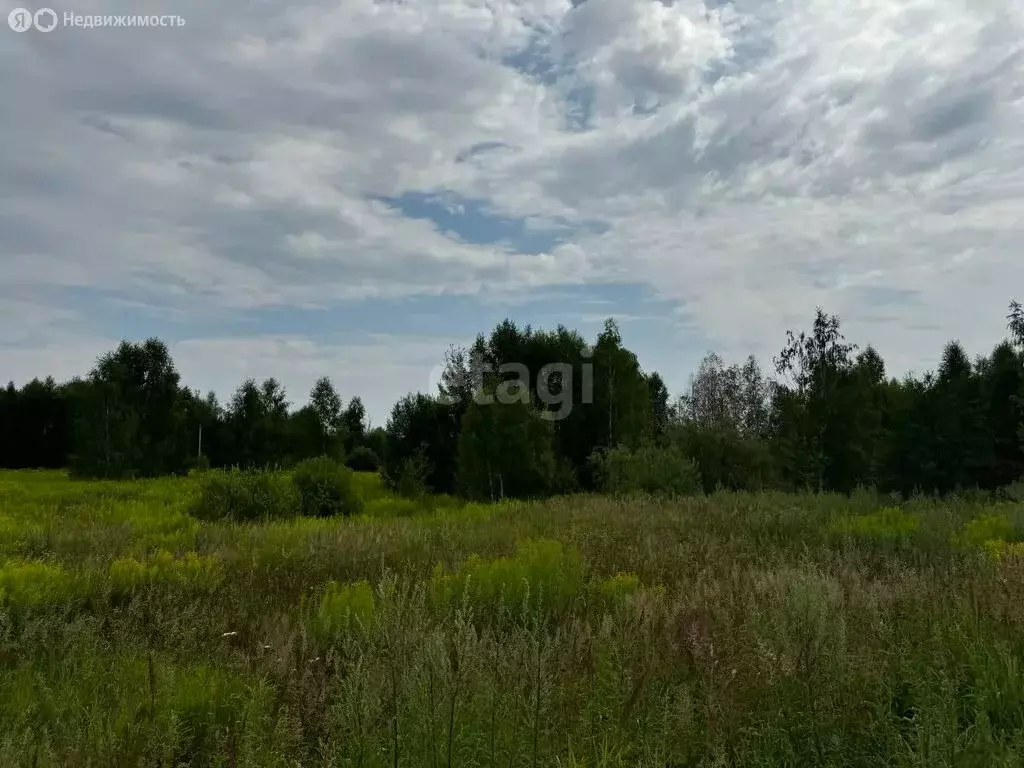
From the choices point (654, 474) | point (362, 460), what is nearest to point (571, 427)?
point (654, 474)

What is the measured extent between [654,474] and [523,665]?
58.6ft

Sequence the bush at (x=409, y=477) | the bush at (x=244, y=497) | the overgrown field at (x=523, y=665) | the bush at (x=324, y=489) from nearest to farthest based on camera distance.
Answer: the overgrown field at (x=523, y=665) → the bush at (x=244, y=497) → the bush at (x=324, y=489) → the bush at (x=409, y=477)

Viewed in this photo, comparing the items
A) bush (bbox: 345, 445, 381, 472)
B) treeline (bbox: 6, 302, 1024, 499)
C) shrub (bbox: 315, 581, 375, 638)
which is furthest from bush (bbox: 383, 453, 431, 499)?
bush (bbox: 345, 445, 381, 472)

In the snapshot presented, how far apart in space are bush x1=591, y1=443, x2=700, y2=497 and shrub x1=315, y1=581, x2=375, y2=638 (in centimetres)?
1463

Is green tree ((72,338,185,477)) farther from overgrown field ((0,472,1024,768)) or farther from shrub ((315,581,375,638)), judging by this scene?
shrub ((315,581,375,638))

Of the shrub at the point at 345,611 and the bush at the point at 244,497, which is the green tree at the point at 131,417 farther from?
the shrub at the point at 345,611

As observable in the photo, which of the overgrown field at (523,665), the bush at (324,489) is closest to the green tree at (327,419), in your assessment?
the bush at (324,489)

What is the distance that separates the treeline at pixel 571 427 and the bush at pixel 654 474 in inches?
2.6

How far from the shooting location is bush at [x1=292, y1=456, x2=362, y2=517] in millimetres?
19688

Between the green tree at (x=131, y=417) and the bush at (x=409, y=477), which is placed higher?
the green tree at (x=131, y=417)

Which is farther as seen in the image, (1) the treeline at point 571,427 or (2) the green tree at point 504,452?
(2) the green tree at point 504,452

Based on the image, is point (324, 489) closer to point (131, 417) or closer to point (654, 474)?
point (654, 474)

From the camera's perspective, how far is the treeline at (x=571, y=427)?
21.6m

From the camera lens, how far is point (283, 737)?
331 centimetres
